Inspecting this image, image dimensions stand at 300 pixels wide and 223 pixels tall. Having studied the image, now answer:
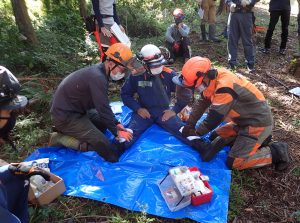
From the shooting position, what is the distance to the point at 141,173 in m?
3.94

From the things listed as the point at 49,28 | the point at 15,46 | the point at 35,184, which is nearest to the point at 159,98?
the point at 35,184

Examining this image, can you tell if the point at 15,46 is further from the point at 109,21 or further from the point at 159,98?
the point at 159,98

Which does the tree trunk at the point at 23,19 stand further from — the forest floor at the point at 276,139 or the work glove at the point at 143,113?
the forest floor at the point at 276,139

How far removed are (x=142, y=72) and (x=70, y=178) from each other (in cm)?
188

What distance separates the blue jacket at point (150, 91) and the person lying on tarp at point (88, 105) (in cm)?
73

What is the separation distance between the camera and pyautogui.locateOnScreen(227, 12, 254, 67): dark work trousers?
680 centimetres

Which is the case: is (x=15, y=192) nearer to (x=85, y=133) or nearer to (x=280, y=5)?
(x=85, y=133)

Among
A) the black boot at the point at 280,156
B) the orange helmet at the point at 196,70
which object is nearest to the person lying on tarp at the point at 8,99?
the orange helmet at the point at 196,70

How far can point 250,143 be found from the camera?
3.96 meters

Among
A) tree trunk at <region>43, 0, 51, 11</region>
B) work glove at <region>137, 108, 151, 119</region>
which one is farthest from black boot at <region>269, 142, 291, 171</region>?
tree trunk at <region>43, 0, 51, 11</region>

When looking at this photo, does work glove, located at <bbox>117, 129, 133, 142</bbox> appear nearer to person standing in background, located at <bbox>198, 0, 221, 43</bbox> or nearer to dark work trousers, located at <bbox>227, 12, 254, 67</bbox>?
dark work trousers, located at <bbox>227, 12, 254, 67</bbox>

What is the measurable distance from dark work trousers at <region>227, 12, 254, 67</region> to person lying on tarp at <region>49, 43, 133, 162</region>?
386 centimetres

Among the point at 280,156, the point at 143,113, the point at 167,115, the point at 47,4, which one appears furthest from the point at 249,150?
the point at 47,4

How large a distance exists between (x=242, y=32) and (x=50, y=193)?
5509mm
